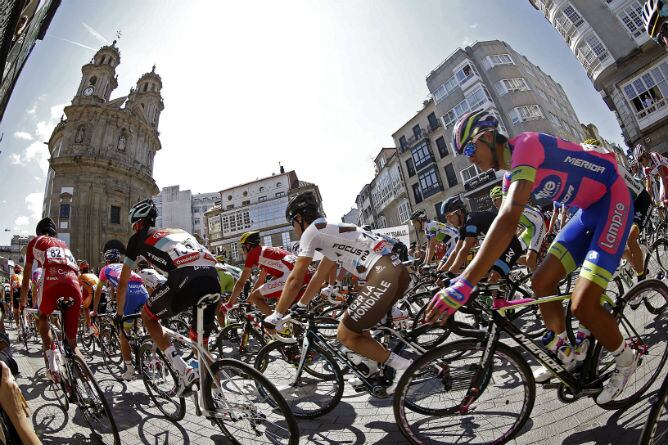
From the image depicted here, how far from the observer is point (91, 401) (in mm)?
3129

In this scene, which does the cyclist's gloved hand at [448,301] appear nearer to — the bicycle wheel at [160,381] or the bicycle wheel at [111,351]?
the bicycle wheel at [160,381]

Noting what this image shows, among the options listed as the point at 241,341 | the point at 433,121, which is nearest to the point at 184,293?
the point at 241,341

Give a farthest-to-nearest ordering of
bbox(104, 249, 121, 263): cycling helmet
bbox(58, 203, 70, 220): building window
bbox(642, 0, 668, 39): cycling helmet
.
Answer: bbox(58, 203, 70, 220): building window
bbox(104, 249, 121, 263): cycling helmet
bbox(642, 0, 668, 39): cycling helmet

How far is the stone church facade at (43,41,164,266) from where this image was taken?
37562 mm

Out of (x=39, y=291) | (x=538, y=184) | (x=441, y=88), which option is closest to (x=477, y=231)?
(x=538, y=184)

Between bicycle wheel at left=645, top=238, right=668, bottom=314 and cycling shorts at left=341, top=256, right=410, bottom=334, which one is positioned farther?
bicycle wheel at left=645, top=238, right=668, bottom=314

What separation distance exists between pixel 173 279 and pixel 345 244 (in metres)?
1.87

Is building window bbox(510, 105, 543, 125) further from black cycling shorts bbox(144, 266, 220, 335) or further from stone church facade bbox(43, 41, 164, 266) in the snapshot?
stone church facade bbox(43, 41, 164, 266)

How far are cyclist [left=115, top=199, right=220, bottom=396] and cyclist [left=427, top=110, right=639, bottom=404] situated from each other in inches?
96.3

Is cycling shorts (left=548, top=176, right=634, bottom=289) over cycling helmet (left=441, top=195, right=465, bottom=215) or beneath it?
beneath

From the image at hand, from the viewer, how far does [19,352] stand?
8703mm

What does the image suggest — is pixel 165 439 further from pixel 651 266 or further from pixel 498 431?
pixel 651 266

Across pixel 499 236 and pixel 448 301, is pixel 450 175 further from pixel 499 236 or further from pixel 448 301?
pixel 448 301

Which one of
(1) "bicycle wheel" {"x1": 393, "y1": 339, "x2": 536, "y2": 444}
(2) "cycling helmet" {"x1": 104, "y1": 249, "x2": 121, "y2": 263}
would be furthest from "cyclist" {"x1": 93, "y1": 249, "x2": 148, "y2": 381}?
(1) "bicycle wheel" {"x1": 393, "y1": 339, "x2": 536, "y2": 444}
